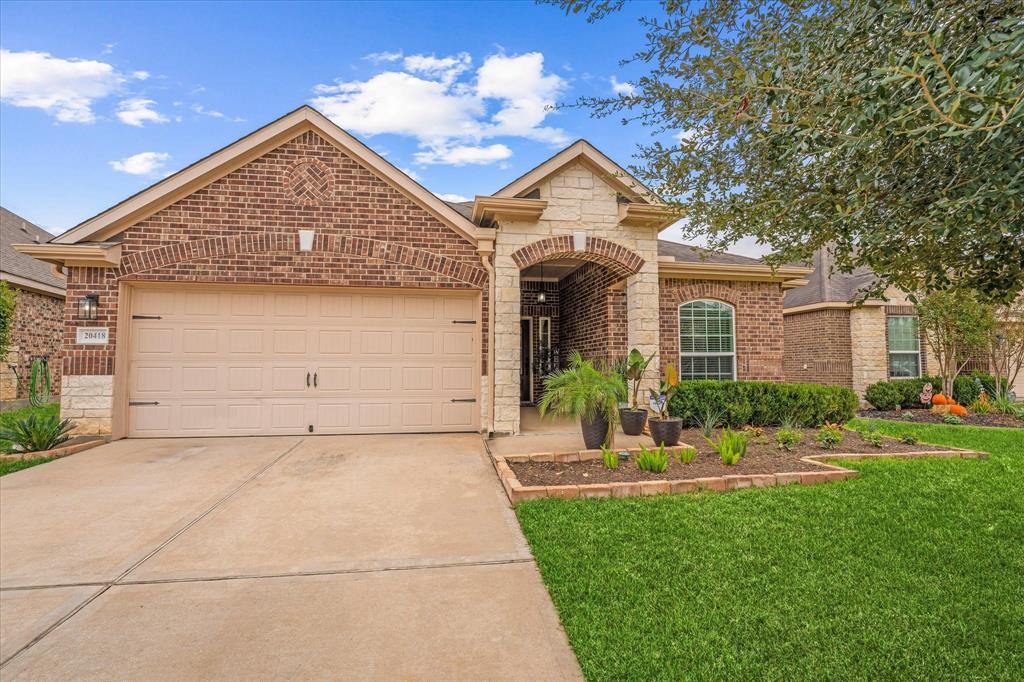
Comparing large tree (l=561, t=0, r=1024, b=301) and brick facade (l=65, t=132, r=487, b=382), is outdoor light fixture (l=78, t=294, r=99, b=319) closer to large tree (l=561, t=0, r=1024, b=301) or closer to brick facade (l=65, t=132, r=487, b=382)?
brick facade (l=65, t=132, r=487, b=382)

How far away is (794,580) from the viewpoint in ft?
10.3

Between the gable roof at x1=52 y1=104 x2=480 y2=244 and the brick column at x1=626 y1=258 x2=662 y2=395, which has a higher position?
the gable roof at x1=52 y1=104 x2=480 y2=244

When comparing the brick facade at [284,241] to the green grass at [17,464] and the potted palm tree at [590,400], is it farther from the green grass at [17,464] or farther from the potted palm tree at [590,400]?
the potted palm tree at [590,400]

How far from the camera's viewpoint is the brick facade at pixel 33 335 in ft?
40.9

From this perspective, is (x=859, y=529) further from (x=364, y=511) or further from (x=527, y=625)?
(x=364, y=511)

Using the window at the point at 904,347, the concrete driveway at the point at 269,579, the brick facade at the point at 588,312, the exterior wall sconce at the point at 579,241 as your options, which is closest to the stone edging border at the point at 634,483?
the concrete driveway at the point at 269,579

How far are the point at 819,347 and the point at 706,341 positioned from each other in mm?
6092

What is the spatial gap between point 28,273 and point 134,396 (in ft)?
27.9

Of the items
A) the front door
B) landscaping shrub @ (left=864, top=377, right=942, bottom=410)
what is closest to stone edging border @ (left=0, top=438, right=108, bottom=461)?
the front door

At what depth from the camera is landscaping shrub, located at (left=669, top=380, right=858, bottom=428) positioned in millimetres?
8648

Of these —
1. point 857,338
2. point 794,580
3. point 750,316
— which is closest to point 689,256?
point 750,316

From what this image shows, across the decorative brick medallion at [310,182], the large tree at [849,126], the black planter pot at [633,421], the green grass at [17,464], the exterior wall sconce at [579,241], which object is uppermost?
the decorative brick medallion at [310,182]

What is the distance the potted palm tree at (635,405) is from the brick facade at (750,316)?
2880 millimetres

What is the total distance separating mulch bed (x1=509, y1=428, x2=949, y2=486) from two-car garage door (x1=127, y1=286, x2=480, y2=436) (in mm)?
3193
